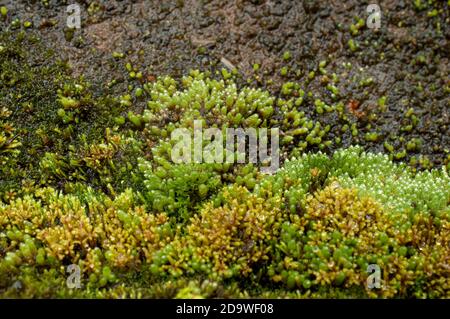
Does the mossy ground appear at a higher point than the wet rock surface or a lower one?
lower

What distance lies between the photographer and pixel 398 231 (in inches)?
194

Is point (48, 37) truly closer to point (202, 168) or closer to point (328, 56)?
point (202, 168)

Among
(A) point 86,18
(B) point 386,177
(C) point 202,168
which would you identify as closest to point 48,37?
(A) point 86,18

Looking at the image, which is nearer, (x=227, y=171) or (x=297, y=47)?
(x=227, y=171)

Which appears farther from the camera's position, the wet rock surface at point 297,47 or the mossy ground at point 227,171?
the wet rock surface at point 297,47

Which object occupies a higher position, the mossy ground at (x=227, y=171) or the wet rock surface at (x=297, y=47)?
the wet rock surface at (x=297, y=47)

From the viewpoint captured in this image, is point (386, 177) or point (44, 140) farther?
point (44, 140)

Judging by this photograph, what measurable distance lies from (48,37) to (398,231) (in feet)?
16.0

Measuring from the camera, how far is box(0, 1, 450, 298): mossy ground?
15.9 ft

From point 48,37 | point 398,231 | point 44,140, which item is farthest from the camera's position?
point 48,37

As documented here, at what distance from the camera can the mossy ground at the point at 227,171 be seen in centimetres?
485

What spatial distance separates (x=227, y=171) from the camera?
18.5 feet

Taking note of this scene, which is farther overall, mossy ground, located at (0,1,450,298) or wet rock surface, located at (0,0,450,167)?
wet rock surface, located at (0,0,450,167)

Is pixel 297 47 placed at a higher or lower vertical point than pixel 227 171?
higher
